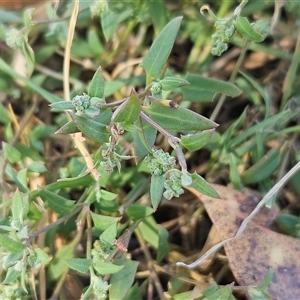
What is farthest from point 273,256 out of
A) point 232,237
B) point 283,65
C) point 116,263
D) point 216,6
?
point 216,6

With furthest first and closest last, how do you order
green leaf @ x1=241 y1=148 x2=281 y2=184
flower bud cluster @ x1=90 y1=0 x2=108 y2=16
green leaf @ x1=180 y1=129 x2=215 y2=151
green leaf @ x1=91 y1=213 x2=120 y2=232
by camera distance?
green leaf @ x1=241 y1=148 x2=281 y2=184
flower bud cluster @ x1=90 y1=0 x2=108 y2=16
green leaf @ x1=91 y1=213 x2=120 y2=232
green leaf @ x1=180 y1=129 x2=215 y2=151

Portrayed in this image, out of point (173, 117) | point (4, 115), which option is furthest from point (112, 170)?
point (4, 115)

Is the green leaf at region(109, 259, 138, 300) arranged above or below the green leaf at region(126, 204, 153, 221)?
below

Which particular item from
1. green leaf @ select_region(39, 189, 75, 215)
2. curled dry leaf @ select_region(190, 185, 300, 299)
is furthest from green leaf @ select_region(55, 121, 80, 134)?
curled dry leaf @ select_region(190, 185, 300, 299)

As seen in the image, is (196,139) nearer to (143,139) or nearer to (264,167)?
(143,139)

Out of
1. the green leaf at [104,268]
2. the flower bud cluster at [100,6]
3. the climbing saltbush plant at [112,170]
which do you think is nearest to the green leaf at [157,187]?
the climbing saltbush plant at [112,170]

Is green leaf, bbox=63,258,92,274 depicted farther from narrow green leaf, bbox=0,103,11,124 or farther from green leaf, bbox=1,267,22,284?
narrow green leaf, bbox=0,103,11,124

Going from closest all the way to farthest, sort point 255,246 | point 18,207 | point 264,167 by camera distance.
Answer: point 18,207
point 255,246
point 264,167

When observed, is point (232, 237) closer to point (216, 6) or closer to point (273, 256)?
point (273, 256)
